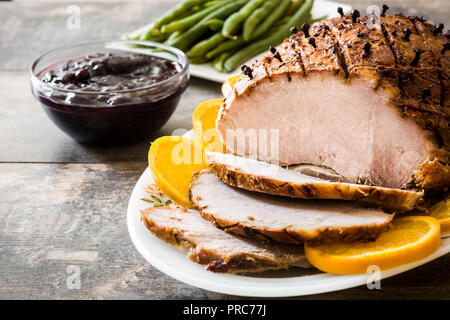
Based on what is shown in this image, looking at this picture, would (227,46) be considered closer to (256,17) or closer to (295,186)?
(256,17)

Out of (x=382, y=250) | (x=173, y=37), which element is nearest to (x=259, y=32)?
(x=173, y=37)

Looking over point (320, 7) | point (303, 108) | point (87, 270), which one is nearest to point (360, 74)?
point (303, 108)

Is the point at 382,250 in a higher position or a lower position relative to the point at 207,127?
higher

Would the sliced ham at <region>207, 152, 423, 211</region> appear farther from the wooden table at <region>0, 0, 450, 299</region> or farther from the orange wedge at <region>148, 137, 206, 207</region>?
the wooden table at <region>0, 0, 450, 299</region>

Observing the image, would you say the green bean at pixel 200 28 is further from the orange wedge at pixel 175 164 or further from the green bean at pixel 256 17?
the orange wedge at pixel 175 164

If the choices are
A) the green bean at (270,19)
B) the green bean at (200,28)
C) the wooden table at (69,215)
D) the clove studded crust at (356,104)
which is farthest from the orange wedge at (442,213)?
the green bean at (200,28)
